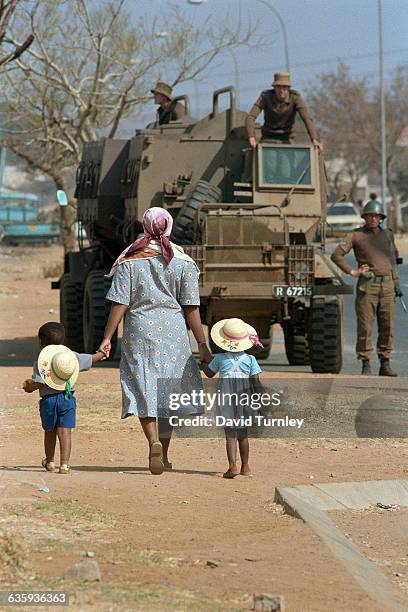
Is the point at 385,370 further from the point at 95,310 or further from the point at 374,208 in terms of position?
the point at 95,310

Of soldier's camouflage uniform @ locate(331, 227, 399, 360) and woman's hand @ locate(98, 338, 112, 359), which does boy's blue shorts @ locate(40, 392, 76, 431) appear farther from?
soldier's camouflage uniform @ locate(331, 227, 399, 360)

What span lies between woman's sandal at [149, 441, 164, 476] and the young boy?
49 cm

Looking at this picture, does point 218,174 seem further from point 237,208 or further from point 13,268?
point 13,268

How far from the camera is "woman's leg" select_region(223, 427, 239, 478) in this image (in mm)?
8539

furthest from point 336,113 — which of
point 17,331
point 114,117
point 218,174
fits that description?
point 218,174

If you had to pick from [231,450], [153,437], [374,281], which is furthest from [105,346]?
[374,281]

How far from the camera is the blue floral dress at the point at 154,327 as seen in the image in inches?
328

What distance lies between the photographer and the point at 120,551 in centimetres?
637

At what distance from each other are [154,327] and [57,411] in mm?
757

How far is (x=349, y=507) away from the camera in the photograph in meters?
8.26

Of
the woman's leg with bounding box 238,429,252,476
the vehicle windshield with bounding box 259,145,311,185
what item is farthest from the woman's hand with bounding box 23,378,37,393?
the vehicle windshield with bounding box 259,145,311,185

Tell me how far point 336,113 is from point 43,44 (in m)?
38.7

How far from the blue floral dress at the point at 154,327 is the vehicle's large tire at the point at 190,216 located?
24.6 ft

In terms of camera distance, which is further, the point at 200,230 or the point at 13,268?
the point at 13,268
